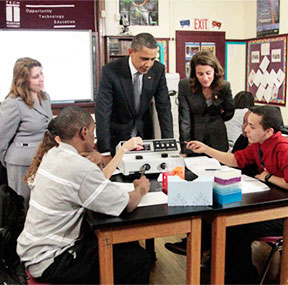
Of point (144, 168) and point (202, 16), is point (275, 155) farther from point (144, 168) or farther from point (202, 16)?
point (202, 16)

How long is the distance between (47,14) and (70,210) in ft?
11.7

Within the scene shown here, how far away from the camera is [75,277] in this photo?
5.19 feet

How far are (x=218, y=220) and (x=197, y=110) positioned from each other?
116cm

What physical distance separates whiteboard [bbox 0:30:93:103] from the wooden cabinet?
23cm

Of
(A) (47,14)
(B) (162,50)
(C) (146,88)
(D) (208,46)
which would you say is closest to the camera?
(C) (146,88)

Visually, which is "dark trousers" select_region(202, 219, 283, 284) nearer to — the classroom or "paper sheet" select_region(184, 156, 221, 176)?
the classroom

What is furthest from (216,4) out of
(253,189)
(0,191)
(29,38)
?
(0,191)

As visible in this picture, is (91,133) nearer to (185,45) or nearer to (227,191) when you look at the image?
(227,191)

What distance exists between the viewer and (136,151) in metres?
2.18

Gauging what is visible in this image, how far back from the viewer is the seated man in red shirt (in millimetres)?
1964

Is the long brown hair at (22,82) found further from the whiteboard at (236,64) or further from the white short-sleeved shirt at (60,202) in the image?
the whiteboard at (236,64)

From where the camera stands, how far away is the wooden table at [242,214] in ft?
5.55

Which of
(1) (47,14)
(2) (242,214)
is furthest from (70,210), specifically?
(1) (47,14)

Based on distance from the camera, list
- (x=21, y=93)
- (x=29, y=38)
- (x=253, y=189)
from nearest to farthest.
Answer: (x=253, y=189), (x=21, y=93), (x=29, y=38)
